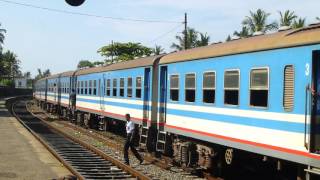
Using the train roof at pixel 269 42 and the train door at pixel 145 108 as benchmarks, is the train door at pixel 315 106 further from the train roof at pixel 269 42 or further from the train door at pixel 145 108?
the train door at pixel 145 108

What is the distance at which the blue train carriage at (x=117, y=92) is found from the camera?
19203 millimetres

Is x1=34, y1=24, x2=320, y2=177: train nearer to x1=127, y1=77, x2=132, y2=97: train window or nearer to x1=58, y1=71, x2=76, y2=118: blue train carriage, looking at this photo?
x1=127, y1=77, x2=132, y2=97: train window

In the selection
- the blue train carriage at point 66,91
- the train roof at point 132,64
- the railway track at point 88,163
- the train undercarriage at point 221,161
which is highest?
the train roof at point 132,64

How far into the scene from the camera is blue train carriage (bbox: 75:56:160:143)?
756 inches

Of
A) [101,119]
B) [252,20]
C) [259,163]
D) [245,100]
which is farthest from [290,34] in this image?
[252,20]

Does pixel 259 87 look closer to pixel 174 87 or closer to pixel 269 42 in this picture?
pixel 269 42

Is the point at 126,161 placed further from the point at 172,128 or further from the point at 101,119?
the point at 101,119

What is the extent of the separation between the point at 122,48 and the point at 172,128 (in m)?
67.0

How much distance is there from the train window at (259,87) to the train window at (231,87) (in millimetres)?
655

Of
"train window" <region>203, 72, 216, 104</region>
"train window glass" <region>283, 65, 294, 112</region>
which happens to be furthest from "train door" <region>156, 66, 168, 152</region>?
"train window glass" <region>283, 65, 294, 112</region>

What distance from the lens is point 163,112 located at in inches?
677

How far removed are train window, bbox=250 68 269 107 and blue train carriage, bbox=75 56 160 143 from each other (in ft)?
24.5

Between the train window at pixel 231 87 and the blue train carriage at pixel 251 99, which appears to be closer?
the blue train carriage at pixel 251 99

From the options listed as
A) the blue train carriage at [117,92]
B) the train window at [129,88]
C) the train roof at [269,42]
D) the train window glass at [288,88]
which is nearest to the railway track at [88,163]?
the blue train carriage at [117,92]
